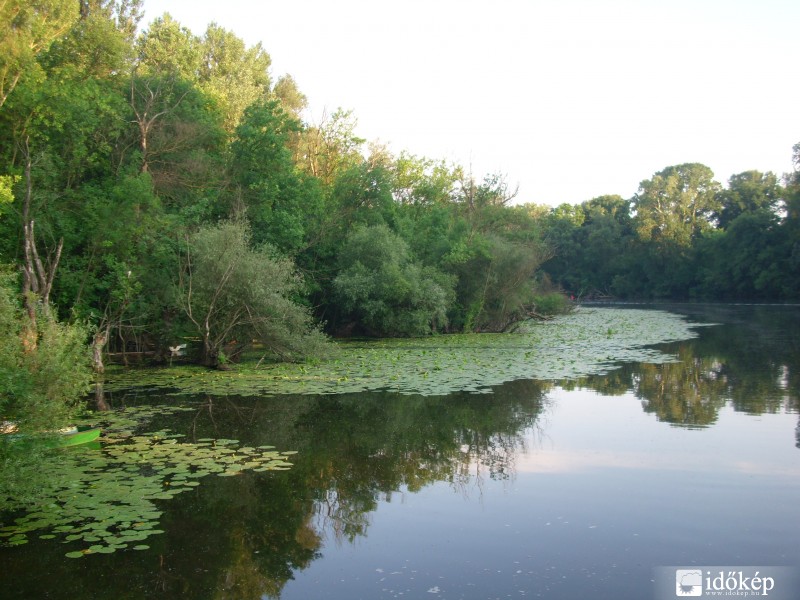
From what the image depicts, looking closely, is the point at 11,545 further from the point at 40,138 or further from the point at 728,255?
the point at 728,255

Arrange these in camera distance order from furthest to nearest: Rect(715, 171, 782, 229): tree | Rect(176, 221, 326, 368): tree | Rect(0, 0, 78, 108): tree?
Rect(715, 171, 782, 229): tree, Rect(176, 221, 326, 368): tree, Rect(0, 0, 78, 108): tree

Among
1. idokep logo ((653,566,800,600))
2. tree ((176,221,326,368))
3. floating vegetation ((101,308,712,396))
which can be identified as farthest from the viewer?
tree ((176,221,326,368))

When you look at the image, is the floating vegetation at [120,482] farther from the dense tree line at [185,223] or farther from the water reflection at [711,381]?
the water reflection at [711,381]

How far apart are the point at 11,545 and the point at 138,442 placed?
14.1ft

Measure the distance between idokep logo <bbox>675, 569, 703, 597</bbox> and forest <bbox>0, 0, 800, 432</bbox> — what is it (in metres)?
7.16

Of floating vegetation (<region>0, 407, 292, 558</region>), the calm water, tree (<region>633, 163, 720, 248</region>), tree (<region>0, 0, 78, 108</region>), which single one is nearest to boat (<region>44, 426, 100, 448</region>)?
floating vegetation (<region>0, 407, 292, 558</region>)

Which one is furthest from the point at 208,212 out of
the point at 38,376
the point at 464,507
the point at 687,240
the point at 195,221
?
the point at 687,240

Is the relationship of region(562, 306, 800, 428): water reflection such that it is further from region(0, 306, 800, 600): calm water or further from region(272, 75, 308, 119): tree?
region(272, 75, 308, 119): tree

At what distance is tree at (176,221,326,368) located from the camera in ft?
65.1

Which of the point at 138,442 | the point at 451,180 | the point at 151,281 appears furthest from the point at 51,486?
the point at 451,180

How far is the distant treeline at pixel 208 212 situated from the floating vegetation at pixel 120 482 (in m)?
4.33

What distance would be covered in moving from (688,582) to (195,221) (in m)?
20.4

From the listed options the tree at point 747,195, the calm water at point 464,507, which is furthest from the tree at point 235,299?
the tree at point 747,195

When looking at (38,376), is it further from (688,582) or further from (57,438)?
(688,582)
